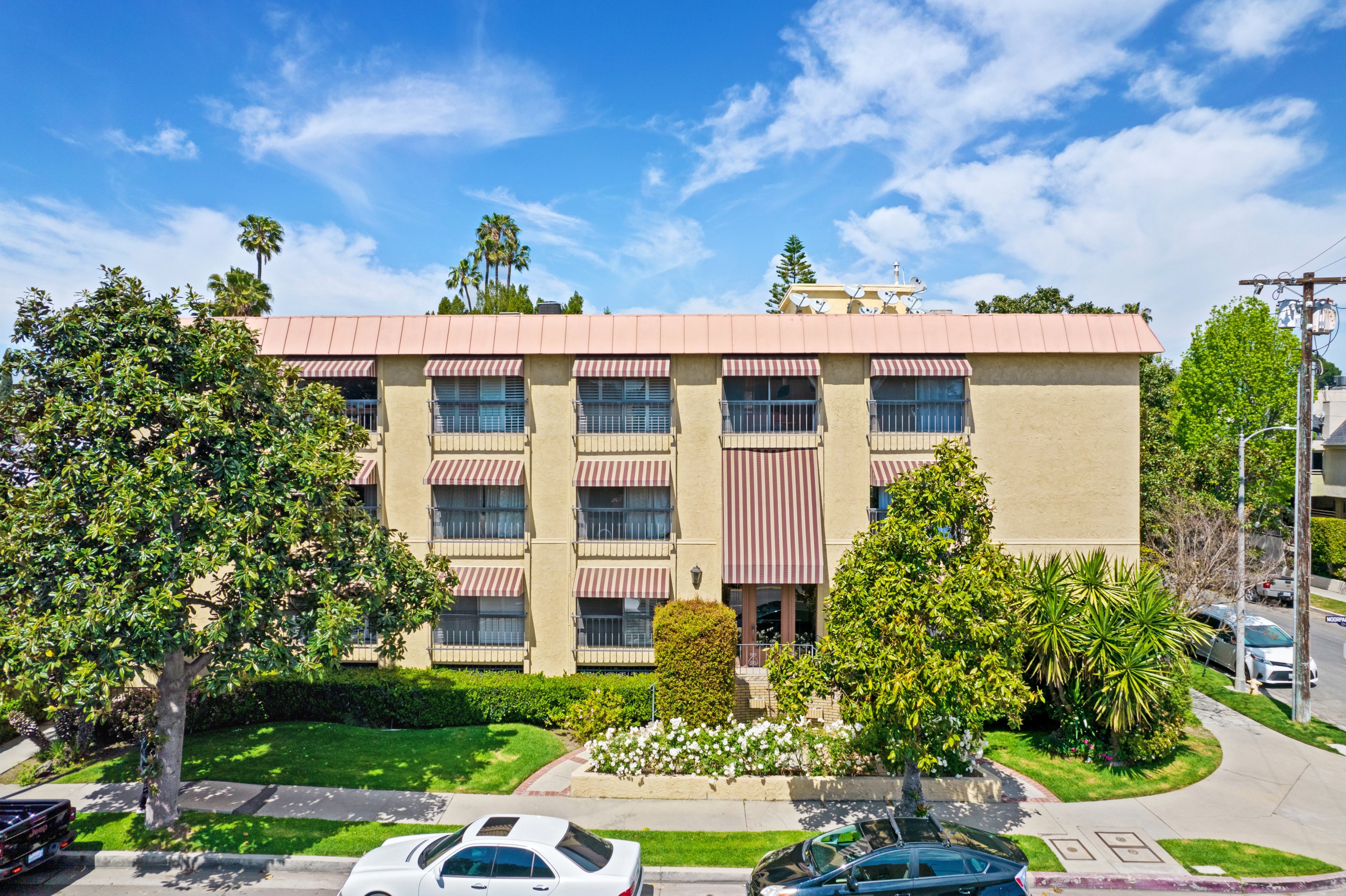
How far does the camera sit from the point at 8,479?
13039 millimetres

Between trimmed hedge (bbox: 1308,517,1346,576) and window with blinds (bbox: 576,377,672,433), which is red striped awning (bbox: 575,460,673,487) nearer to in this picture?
window with blinds (bbox: 576,377,672,433)

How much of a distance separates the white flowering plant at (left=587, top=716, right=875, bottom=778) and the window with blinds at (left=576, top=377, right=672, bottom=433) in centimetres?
843

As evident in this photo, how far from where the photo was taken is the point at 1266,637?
23.7 metres

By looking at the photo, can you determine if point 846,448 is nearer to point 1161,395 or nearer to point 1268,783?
point 1268,783

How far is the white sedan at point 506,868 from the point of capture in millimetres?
10602

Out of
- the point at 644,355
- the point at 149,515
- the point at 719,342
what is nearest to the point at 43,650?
the point at 149,515

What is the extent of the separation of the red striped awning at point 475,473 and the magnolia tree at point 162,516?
222 inches

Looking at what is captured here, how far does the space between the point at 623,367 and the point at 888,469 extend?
7.99 m

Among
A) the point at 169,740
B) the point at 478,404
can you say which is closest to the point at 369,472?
the point at 478,404

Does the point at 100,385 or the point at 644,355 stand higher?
the point at 644,355

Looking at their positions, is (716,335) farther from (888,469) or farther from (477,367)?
(477,367)

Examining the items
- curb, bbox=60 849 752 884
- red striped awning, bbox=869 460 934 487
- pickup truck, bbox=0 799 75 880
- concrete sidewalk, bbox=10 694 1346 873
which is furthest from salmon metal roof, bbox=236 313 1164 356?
curb, bbox=60 849 752 884

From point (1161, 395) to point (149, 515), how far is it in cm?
4339

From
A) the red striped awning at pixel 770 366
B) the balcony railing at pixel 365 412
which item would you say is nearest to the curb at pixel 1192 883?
the red striped awning at pixel 770 366
